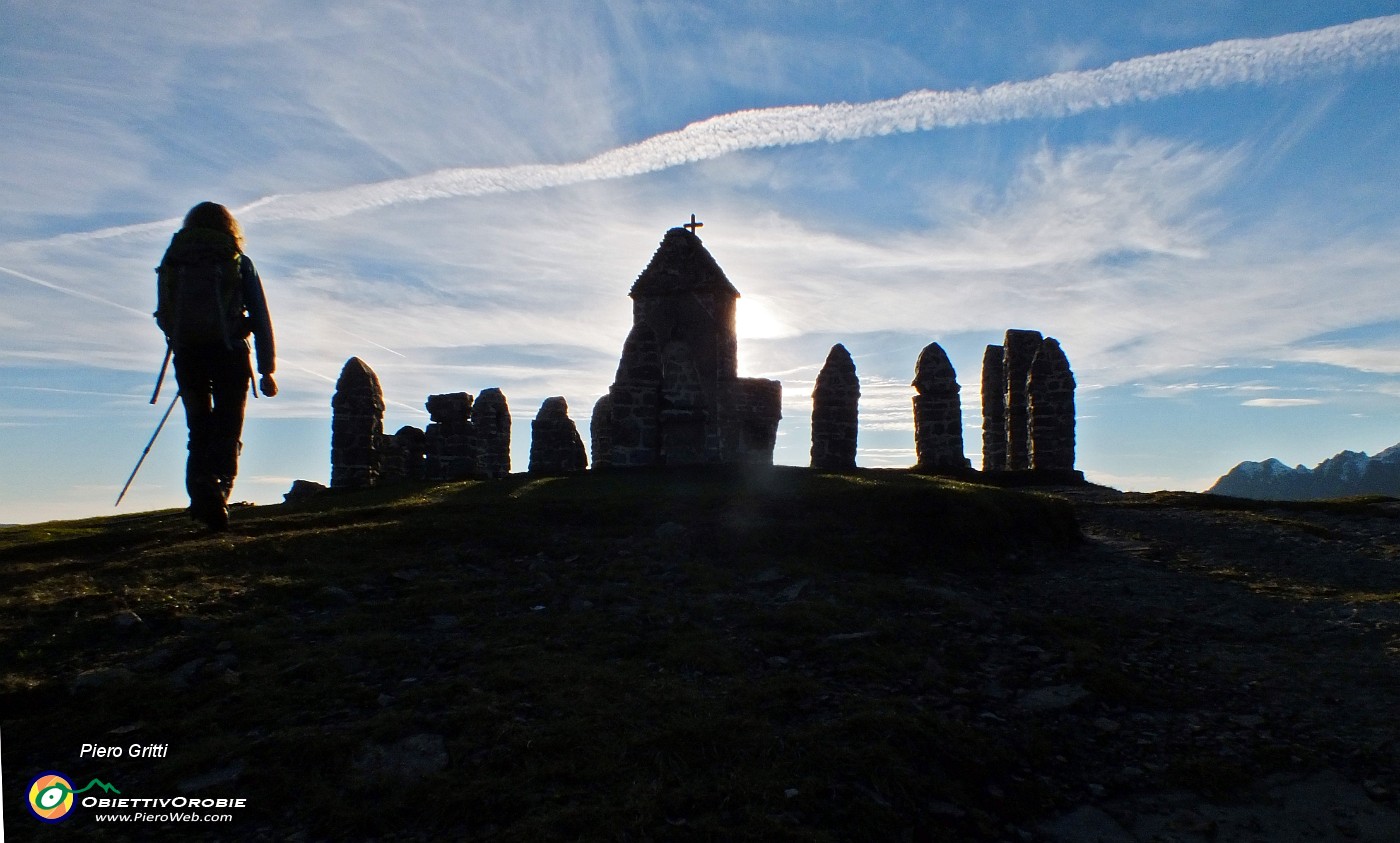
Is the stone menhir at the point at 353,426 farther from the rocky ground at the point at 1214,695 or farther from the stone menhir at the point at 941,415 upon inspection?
the rocky ground at the point at 1214,695

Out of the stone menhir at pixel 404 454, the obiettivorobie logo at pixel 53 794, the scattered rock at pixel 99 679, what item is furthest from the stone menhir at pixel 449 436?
the obiettivorobie logo at pixel 53 794

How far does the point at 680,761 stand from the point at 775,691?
120cm

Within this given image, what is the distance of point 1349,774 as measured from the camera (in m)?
5.09

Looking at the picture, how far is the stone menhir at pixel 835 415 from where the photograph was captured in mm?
24234

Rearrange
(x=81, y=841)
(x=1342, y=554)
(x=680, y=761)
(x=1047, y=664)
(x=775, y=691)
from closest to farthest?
(x=81, y=841) < (x=680, y=761) < (x=775, y=691) < (x=1047, y=664) < (x=1342, y=554)

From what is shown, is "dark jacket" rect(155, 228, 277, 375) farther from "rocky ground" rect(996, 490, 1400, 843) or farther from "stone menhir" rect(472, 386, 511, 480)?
"stone menhir" rect(472, 386, 511, 480)

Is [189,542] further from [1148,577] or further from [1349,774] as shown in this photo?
[1148,577]

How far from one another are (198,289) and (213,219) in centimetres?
99

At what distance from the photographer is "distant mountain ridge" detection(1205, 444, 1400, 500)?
10006cm

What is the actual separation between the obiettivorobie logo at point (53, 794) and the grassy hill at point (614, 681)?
0.23 ft

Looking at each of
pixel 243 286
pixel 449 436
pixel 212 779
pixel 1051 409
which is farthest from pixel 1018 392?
pixel 212 779

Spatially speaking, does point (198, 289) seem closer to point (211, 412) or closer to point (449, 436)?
point (211, 412)

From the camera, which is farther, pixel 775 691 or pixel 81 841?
pixel 775 691

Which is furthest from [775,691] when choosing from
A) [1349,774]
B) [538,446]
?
[538,446]
